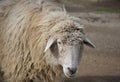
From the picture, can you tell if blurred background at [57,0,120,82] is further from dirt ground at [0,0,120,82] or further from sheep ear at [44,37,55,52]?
sheep ear at [44,37,55,52]

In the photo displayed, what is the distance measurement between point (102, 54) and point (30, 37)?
388 cm

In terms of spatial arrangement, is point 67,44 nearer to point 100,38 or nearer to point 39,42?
point 39,42

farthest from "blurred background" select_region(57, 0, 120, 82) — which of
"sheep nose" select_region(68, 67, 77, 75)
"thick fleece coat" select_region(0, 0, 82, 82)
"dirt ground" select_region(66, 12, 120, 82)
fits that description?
"sheep nose" select_region(68, 67, 77, 75)

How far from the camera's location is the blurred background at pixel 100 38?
30.3ft

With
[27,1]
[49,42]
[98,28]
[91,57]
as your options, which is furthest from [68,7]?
[49,42]

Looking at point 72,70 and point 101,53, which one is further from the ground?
point 72,70

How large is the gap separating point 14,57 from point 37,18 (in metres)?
0.78

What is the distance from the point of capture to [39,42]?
266 inches

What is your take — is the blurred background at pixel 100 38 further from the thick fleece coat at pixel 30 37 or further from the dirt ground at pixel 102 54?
the thick fleece coat at pixel 30 37

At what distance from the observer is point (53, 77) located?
23.0 ft

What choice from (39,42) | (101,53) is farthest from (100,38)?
(39,42)

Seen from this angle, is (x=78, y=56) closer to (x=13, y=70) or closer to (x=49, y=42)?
(x=49, y=42)

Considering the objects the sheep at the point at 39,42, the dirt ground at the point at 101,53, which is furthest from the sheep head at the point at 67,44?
the dirt ground at the point at 101,53

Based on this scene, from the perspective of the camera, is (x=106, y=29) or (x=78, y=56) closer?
(x=78, y=56)
